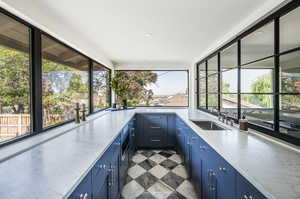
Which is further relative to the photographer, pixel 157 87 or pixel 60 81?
pixel 157 87

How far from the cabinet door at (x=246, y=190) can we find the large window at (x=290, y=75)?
773 millimetres

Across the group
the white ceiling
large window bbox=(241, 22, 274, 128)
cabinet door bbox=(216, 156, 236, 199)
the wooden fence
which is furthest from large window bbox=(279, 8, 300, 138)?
the wooden fence

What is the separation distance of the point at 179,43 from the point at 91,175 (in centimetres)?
252

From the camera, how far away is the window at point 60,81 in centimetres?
176

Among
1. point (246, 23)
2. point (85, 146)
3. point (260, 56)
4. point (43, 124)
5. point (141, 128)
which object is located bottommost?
point (141, 128)

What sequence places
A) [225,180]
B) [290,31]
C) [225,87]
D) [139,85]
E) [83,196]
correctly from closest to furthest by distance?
[83,196] < [225,180] < [290,31] < [225,87] < [139,85]

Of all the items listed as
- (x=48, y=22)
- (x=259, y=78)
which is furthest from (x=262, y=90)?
(x=48, y=22)

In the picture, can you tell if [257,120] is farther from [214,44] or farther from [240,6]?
[214,44]

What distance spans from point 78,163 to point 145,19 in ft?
5.55

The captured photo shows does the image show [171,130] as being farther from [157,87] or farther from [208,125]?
[157,87]

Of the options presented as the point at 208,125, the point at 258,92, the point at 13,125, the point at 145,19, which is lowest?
the point at 208,125

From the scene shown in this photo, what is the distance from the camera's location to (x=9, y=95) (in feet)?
4.27

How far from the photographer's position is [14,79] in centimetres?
135

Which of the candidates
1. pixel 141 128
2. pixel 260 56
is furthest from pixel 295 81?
pixel 141 128
